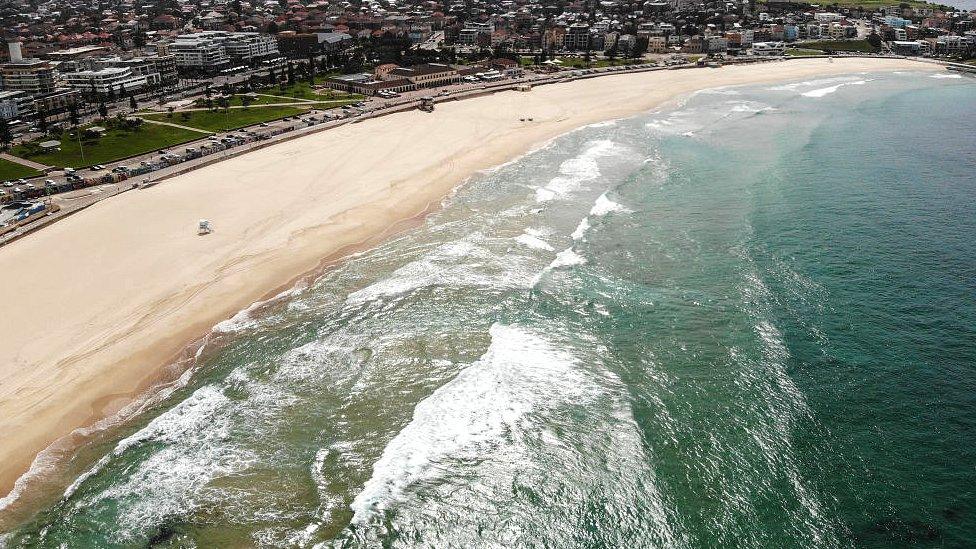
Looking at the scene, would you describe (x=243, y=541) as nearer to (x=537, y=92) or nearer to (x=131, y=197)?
(x=131, y=197)

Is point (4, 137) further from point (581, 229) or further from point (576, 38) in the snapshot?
point (576, 38)

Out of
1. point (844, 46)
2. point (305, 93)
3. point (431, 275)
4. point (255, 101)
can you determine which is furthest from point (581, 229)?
point (844, 46)

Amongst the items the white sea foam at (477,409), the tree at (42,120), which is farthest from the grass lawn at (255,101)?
the white sea foam at (477,409)

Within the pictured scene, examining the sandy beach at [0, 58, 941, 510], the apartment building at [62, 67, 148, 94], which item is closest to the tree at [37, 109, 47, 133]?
the apartment building at [62, 67, 148, 94]

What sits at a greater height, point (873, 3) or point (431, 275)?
point (873, 3)

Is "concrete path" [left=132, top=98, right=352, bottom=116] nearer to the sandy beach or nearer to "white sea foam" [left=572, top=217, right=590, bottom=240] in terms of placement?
the sandy beach

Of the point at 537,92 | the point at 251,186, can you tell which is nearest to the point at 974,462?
the point at 251,186

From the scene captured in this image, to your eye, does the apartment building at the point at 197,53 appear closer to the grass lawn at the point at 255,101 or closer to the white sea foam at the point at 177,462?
the grass lawn at the point at 255,101
